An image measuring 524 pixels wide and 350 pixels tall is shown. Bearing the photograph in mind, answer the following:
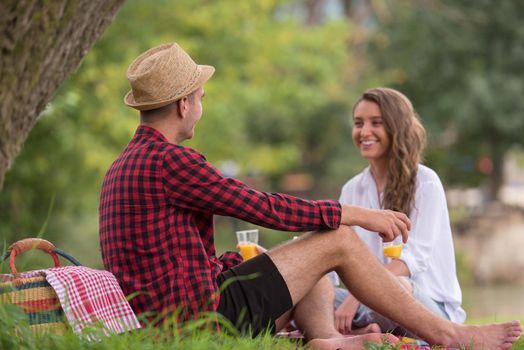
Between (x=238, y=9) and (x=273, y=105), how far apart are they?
3388 mm

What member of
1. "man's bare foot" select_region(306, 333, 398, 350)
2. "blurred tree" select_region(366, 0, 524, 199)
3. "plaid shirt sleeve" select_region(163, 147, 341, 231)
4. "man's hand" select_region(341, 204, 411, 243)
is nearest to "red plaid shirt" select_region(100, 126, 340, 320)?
"plaid shirt sleeve" select_region(163, 147, 341, 231)

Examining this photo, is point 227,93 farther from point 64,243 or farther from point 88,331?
point 88,331

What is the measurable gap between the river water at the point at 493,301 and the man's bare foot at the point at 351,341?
9.40 metres

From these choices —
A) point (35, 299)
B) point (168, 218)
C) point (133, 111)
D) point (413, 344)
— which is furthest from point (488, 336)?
point (133, 111)

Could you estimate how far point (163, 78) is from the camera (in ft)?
13.4

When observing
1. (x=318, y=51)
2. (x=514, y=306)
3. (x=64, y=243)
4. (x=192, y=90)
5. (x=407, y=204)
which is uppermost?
(x=318, y=51)

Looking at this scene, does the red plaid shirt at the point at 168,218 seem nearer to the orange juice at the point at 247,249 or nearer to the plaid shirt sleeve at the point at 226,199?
the plaid shirt sleeve at the point at 226,199

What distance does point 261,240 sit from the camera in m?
19.6

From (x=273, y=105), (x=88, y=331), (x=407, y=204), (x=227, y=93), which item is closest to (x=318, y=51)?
(x=273, y=105)

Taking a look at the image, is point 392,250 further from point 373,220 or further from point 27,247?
point 27,247

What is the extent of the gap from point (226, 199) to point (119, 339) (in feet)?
2.63

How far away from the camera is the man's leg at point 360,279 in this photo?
410 cm

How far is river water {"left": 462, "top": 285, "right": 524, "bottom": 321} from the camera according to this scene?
14.7 m

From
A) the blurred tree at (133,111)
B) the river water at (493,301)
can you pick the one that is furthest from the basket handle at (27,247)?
the river water at (493,301)
